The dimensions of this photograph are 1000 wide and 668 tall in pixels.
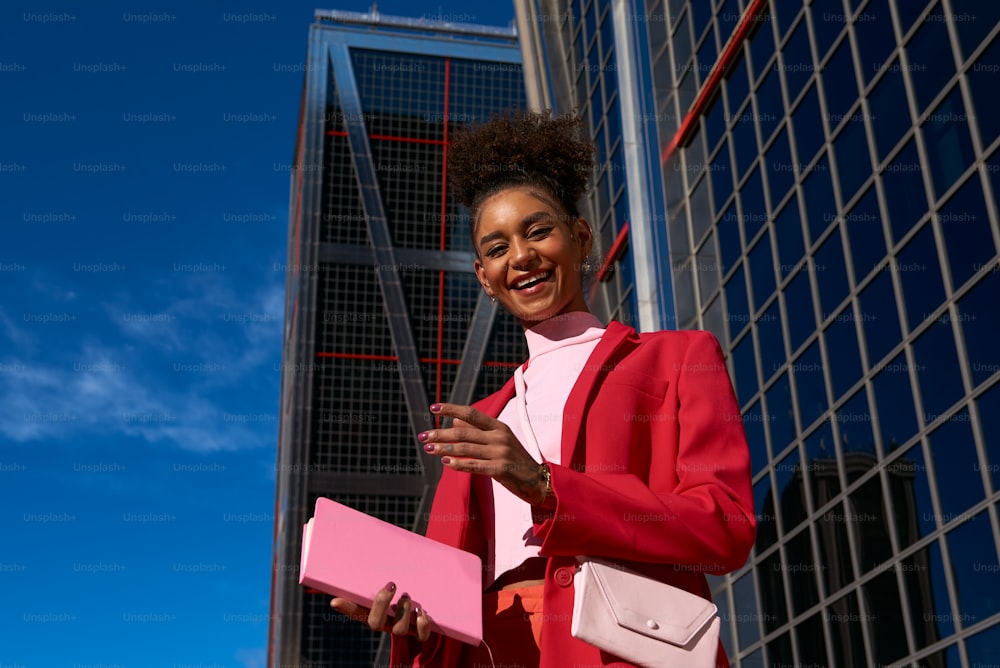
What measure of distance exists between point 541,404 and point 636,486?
2.28ft

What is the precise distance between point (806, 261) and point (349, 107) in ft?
142

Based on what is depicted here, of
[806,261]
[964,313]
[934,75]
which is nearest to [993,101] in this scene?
[934,75]

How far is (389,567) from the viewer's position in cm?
307

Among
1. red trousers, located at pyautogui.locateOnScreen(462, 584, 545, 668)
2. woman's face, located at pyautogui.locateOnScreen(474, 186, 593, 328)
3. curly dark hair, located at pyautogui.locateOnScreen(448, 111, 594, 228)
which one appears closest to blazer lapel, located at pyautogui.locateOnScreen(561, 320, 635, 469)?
woman's face, located at pyautogui.locateOnScreen(474, 186, 593, 328)

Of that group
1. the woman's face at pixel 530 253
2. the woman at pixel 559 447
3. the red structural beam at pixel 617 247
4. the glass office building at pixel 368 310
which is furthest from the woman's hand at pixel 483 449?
the glass office building at pixel 368 310

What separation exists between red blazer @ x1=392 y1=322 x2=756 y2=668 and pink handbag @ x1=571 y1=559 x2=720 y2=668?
0.30 ft

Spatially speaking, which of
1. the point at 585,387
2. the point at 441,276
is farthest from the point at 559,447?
the point at 441,276

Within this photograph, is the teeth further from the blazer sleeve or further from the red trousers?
the red trousers

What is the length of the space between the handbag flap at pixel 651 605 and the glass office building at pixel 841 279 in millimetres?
10032

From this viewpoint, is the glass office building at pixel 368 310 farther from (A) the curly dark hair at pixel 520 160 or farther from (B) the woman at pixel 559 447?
(B) the woman at pixel 559 447

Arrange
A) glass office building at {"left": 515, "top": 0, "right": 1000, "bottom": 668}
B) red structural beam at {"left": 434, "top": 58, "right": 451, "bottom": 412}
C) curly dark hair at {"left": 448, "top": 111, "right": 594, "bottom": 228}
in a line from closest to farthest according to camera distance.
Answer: curly dark hair at {"left": 448, "top": 111, "right": 594, "bottom": 228} < glass office building at {"left": 515, "top": 0, "right": 1000, "bottom": 668} < red structural beam at {"left": 434, "top": 58, "right": 451, "bottom": 412}

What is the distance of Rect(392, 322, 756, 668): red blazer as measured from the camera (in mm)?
2957

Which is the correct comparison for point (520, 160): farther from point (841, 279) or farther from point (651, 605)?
point (841, 279)

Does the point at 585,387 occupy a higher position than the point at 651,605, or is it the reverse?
the point at 585,387
